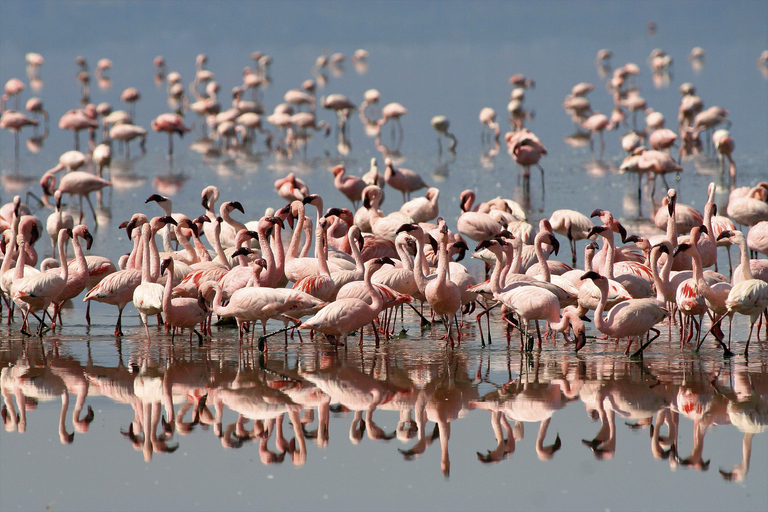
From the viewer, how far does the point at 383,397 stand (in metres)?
6.32

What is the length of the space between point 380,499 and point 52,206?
12.2 metres

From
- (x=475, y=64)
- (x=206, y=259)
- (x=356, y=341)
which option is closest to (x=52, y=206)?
(x=206, y=259)

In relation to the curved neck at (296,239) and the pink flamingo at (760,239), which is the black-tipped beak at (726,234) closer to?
the pink flamingo at (760,239)

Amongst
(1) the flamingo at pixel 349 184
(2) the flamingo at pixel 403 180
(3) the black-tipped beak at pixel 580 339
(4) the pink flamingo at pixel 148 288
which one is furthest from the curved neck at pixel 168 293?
(2) the flamingo at pixel 403 180

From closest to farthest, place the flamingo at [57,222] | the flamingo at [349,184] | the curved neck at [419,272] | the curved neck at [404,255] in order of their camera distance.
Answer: the curved neck at [419,272] → the curved neck at [404,255] → the flamingo at [57,222] → the flamingo at [349,184]

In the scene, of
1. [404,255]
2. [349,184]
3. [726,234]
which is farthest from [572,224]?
[349,184]

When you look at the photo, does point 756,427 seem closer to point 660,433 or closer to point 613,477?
point 660,433

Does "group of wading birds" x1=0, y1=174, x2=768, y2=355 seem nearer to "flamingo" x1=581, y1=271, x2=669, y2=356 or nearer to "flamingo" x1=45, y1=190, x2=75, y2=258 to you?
"flamingo" x1=581, y1=271, x2=669, y2=356

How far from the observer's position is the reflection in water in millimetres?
5488

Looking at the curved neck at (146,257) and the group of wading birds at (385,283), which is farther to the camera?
the curved neck at (146,257)

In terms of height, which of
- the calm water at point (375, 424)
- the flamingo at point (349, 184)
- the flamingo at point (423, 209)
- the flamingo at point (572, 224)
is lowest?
the calm water at point (375, 424)

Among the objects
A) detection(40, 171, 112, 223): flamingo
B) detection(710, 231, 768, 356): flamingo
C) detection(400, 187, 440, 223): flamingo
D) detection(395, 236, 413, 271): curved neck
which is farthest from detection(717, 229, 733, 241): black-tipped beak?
detection(40, 171, 112, 223): flamingo

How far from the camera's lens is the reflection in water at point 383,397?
5.49 m

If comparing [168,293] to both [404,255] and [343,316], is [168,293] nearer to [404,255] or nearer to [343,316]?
[343,316]
